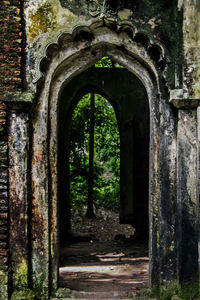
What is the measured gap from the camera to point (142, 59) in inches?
181

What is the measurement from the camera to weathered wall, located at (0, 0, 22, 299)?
14.0 ft

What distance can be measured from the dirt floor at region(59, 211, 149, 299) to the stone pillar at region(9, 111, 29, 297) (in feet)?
2.81

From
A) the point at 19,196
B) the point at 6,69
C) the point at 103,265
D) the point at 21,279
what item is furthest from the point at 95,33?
the point at 103,265

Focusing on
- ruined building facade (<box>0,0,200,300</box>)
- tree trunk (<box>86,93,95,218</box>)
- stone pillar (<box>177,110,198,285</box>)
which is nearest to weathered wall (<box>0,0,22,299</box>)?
ruined building facade (<box>0,0,200,300</box>)

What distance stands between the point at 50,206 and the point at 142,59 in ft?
7.78

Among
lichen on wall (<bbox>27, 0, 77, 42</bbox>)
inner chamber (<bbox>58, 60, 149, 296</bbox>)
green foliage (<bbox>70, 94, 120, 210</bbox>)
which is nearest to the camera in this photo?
lichen on wall (<bbox>27, 0, 77, 42</bbox>)

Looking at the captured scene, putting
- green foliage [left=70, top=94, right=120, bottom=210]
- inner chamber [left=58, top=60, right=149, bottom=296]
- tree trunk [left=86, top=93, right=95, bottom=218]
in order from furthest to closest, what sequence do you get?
green foliage [left=70, top=94, right=120, bottom=210] < tree trunk [left=86, top=93, right=95, bottom=218] < inner chamber [left=58, top=60, right=149, bottom=296]

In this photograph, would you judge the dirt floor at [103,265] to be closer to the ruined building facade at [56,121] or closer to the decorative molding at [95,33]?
the ruined building facade at [56,121]

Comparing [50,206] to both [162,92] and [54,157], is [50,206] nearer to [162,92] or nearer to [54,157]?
[54,157]

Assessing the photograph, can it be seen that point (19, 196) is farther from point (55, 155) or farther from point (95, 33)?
point (95, 33)

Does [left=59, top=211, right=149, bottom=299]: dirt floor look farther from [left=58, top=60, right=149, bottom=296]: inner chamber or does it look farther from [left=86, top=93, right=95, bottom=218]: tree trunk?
[left=86, top=93, right=95, bottom=218]: tree trunk

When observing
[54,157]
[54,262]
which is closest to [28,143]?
[54,157]

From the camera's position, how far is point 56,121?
458 centimetres

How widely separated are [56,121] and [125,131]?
407cm
